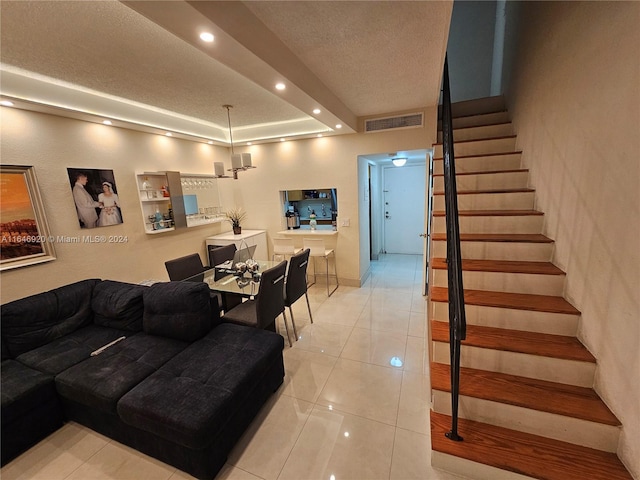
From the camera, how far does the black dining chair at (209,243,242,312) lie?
10.00 ft

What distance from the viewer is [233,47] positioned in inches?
61.6

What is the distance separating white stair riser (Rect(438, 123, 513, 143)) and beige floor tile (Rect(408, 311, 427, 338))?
7.51 ft

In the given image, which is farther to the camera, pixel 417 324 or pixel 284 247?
pixel 284 247

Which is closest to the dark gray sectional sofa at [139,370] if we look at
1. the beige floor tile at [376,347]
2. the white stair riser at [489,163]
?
the beige floor tile at [376,347]

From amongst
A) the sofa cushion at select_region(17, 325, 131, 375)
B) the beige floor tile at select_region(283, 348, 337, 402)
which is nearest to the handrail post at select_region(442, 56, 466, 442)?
the beige floor tile at select_region(283, 348, 337, 402)

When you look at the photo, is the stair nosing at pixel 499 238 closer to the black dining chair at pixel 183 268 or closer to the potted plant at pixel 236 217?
the black dining chair at pixel 183 268

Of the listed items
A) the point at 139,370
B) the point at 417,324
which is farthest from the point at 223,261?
the point at 417,324

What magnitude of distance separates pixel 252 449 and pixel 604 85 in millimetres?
3038

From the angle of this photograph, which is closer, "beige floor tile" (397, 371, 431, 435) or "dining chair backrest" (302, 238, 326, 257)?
"beige floor tile" (397, 371, 431, 435)

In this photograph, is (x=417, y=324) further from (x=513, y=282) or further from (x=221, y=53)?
(x=221, y=53)

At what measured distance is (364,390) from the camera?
2.19 m

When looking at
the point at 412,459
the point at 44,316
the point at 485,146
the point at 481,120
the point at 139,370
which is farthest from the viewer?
the point at 481,120

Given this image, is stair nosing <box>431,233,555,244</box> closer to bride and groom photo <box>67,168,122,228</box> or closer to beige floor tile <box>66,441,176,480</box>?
beige floor tile <box>66,441,176,480</box>

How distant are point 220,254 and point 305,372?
6.86 feet
